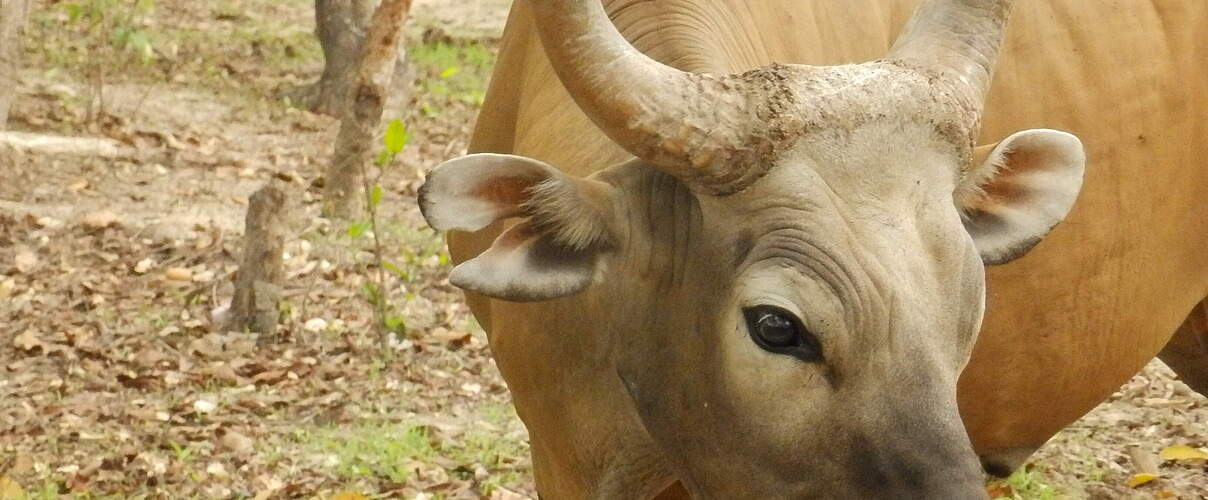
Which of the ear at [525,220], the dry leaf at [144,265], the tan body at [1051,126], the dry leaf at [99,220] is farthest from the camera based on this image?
the dry leaf at [99,220]

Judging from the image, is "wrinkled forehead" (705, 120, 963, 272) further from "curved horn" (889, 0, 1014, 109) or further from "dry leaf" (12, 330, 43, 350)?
"dry leaf" (12, 330, 43, 350)

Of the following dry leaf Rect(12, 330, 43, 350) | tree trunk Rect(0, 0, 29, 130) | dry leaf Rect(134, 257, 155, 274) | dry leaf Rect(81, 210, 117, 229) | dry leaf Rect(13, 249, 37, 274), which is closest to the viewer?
dry leaf Rect(12, 330, 43, 350)

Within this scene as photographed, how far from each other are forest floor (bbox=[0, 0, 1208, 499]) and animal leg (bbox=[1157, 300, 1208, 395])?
47 centimetres

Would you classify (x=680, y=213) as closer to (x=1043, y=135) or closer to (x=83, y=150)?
(x=1043, y=135)

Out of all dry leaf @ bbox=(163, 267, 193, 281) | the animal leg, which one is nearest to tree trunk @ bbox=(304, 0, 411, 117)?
dry leaf @ bbox=(163, 267, 193, 281)

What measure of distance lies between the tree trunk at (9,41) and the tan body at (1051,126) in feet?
16.3

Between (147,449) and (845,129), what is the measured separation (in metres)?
3.63

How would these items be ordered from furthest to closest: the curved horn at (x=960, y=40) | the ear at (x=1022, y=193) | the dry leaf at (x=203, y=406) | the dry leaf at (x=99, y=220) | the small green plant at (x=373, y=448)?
the dry leaf at (x=99, y=220), the dry leaf at (x=203, y=406), the small green plant at (x=373, y=448), the ear at (x=1022, y=193), the curved horn at (x=960, y=40)

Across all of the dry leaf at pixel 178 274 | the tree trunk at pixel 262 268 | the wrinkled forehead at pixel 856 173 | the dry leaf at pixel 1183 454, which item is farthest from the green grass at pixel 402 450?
the wrinkled forehead at pixel 856 173

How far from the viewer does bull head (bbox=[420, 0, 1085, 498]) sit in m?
2.64

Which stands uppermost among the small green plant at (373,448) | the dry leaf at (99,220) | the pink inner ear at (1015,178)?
the pink inner ear at (1015,178)

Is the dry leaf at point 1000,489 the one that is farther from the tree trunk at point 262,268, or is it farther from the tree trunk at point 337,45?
the tree trunk at point 337,45

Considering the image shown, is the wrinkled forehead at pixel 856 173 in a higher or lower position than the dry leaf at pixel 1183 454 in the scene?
higher

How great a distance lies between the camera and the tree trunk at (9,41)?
8.28m
